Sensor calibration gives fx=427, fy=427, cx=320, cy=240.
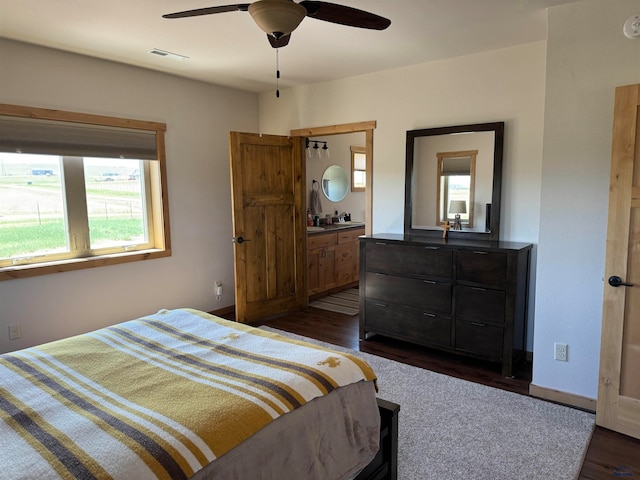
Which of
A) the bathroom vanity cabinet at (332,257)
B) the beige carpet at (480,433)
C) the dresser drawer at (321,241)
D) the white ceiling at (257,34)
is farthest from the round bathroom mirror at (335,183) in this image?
the beige carpet at (480,433)

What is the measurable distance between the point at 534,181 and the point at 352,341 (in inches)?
80.5

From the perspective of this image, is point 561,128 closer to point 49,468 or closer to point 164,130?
point 49,468

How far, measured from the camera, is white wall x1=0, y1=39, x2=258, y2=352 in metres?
3.31

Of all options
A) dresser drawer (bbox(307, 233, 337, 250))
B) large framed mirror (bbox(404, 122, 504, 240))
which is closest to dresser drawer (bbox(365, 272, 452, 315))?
large framed mirror (bbox(404, 122, 504, 240))

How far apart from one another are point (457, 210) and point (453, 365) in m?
1.30

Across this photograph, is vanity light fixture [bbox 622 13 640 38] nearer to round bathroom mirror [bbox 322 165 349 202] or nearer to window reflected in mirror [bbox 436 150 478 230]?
window reflected in mirror [bbox 436 150 478 230]

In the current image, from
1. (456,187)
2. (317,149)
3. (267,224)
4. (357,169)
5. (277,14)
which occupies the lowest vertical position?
(267,224)

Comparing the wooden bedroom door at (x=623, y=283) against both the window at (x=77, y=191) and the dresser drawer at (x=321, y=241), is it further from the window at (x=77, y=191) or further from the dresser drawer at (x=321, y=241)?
the window at (x=77, y=191)

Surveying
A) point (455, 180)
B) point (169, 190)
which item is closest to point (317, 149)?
point (169, 190)

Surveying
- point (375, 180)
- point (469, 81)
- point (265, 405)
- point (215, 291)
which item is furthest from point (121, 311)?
point (469, 81)

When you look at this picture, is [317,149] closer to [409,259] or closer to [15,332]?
[409,259]

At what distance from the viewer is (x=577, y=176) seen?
2.59 metres

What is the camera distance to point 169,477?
1.15 metres

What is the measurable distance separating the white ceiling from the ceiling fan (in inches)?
22.1
